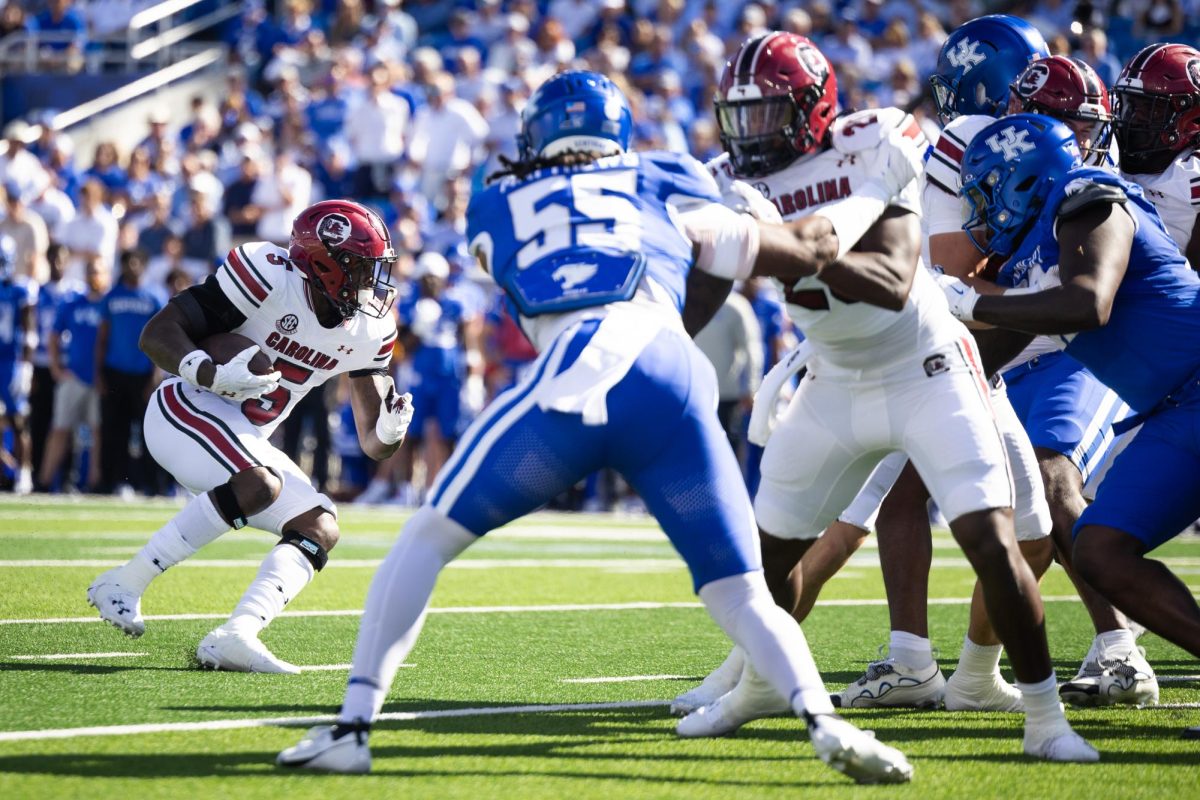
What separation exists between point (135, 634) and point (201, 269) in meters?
9.54

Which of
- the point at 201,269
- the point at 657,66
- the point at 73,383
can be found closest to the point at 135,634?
the point at 73,383

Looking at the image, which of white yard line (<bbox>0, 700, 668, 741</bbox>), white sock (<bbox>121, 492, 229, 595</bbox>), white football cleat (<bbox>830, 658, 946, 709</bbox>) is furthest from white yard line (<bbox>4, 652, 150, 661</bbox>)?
white football cleat (<bbox>830, 658, 946, 709</bbox>)

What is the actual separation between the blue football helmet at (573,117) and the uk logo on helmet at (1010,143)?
1236 millimetres

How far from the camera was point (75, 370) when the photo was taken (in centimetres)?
→ 1325

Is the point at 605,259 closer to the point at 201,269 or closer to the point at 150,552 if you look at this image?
the point at 150,552

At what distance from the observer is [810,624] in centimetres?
677

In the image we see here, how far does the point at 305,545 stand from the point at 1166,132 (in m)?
3.25

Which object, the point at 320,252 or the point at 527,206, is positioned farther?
the point at 320,252

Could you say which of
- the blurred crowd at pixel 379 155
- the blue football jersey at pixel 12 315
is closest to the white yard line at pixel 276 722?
the blurred crowd at pixel 379 155

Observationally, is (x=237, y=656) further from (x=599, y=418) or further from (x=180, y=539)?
(x=599, y=418)

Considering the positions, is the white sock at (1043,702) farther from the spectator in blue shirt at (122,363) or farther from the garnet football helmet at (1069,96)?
the spectator in blue shirt at (122,363)

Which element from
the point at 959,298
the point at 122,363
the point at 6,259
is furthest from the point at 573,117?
the point at 6,259

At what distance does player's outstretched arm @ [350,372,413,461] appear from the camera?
5805 mm

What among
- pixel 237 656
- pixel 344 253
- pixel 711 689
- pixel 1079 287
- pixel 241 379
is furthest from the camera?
pixel 344 253
